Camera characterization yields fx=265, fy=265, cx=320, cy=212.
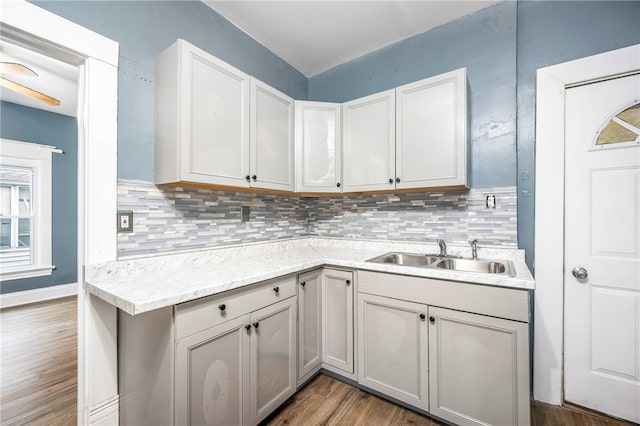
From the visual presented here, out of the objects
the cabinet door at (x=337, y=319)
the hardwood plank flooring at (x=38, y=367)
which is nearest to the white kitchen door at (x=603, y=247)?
the cabinet door at (x=337, y=319)

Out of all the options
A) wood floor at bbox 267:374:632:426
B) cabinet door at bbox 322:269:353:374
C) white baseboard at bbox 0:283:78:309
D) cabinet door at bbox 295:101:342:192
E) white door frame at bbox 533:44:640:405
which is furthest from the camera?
white baseboard at bbox 0:283:78:309

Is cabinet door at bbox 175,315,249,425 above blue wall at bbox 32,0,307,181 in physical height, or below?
below

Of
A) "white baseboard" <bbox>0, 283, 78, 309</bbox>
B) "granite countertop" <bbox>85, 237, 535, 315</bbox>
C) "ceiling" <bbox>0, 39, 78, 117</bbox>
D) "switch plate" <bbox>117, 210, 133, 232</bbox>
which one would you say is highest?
"ceiling" <bbox>0, 39, 78, 117</bbox>

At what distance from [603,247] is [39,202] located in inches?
236

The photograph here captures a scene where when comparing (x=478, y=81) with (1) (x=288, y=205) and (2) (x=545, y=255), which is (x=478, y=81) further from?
(1) (x=288, y=205)

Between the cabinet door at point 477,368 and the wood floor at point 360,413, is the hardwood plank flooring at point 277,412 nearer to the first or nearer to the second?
the wood floor at point 360,413

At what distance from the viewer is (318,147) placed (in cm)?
224

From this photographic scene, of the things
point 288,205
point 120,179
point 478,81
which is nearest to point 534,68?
point 478,81

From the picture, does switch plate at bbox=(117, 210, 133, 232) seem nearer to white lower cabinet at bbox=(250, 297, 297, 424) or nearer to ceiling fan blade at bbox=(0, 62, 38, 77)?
white lower cabinet at bbox=(250, 297, 297, 424)

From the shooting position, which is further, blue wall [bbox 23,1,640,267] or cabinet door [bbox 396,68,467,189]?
cabinet door [bbox 396,68,467,189]

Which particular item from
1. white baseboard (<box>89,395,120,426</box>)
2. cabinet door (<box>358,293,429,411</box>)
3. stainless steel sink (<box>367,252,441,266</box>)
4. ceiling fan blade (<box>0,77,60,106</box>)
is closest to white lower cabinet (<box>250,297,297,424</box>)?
cabinet door (<box>358,293,429,411</box>)

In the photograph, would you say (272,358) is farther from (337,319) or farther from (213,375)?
(337,319)

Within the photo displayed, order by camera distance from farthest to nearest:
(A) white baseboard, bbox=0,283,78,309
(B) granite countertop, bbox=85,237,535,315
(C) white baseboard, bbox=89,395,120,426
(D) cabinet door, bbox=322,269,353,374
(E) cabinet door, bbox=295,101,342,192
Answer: (A) white baseboard, bbox=0,283,78,309, (E) cabinet door, bbox=295,101,342,192, (D) cabinet door, bbox=322,269,353,374, (C) white baseboard, bbox=89,395,120,426, (B) granite countertop, bbox=85,237,535,315

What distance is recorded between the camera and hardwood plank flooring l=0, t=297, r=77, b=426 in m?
1.60
